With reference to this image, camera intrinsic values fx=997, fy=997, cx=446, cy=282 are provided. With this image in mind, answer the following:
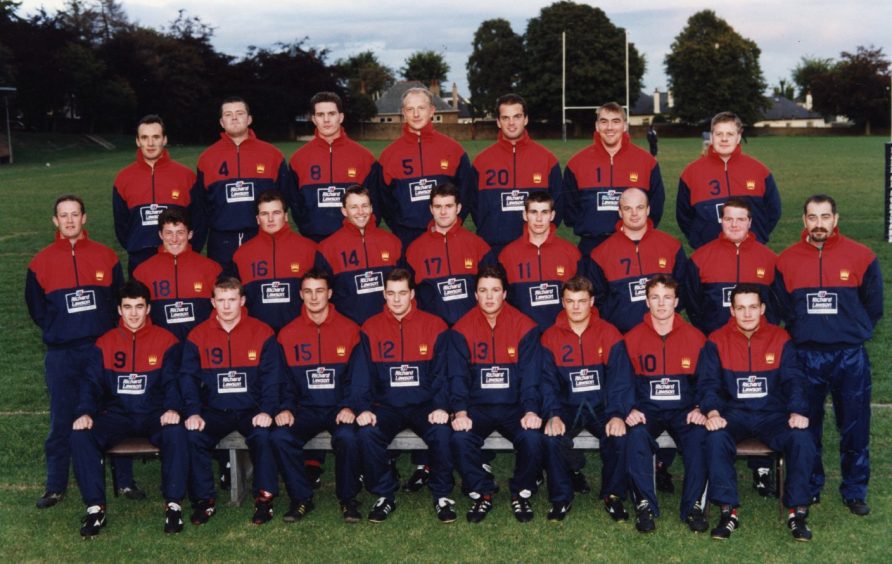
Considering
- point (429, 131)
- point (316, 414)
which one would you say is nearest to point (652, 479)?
point (316, 414)

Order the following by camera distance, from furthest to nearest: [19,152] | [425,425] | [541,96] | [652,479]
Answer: [541,96], [19,152], [425,425], [652,479]

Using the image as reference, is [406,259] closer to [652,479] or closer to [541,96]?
[652,479]

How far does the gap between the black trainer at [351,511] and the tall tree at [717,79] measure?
67627 millimetres

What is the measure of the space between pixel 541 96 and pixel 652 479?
64955mm

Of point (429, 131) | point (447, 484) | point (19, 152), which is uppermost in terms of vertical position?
point (19, 152)

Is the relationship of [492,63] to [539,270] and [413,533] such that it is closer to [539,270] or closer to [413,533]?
[539,270]

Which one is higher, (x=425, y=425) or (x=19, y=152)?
(x=19, y=152)

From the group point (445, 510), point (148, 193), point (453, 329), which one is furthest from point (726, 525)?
point (148, 193)

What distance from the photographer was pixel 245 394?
5918 millimetres

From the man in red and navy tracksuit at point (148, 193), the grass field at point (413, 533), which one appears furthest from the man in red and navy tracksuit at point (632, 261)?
the man in red and navy tracksuit at point (148, 193)

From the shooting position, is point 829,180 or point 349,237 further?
point 829,180

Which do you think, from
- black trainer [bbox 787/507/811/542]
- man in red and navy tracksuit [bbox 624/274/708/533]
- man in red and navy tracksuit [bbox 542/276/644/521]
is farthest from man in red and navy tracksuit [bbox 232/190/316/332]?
black trainer [bbox 787/507/811/542]

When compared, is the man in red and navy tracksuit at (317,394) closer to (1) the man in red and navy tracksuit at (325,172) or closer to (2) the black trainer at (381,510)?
(2) the black trainer at (381,510)

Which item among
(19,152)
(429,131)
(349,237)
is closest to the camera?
(349,237)
